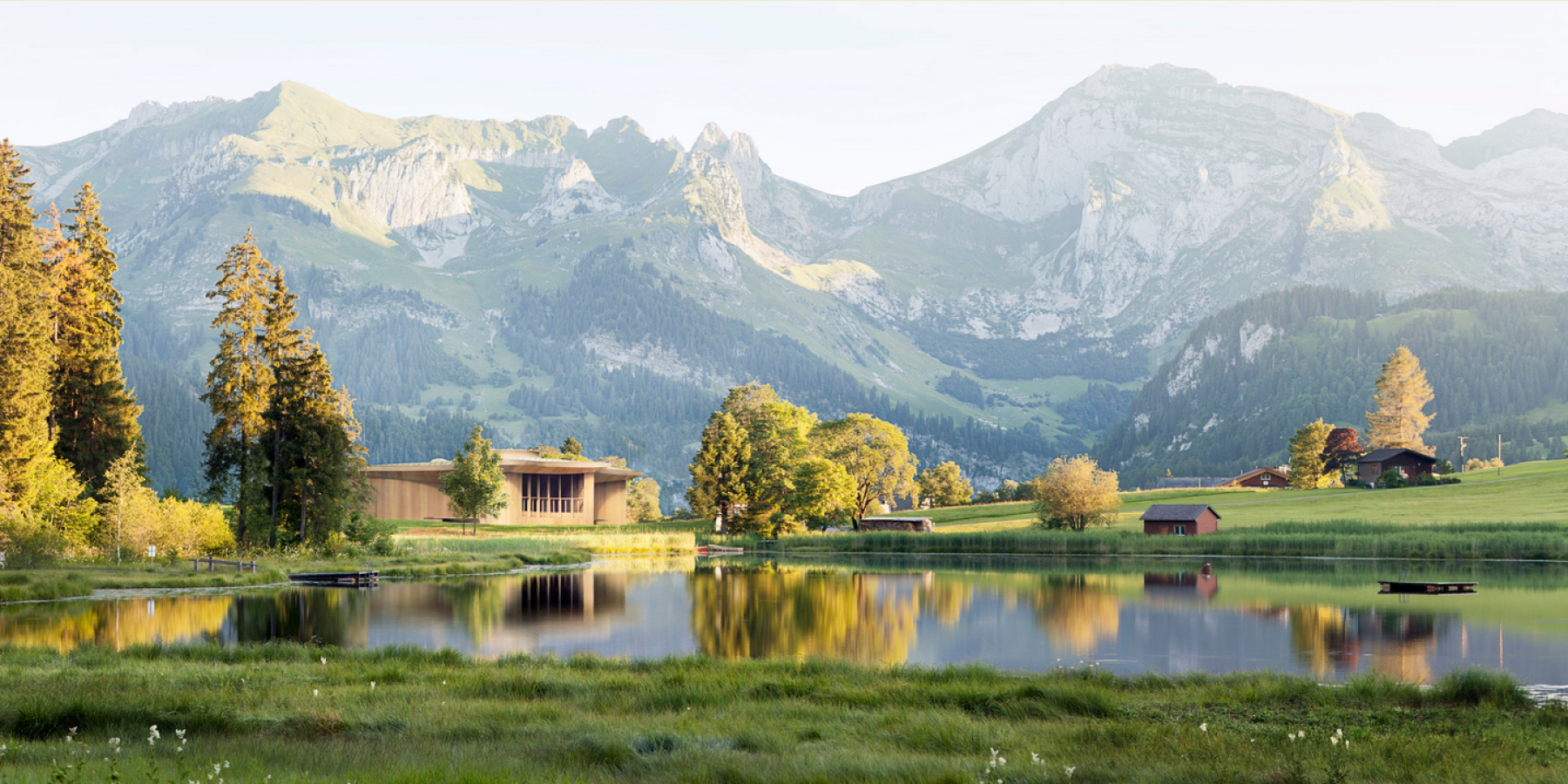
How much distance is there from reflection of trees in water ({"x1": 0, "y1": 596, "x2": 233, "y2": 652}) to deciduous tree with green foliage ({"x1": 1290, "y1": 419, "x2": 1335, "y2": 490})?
116 meters

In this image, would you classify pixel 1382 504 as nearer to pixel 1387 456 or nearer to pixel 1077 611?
pixel 1387 456

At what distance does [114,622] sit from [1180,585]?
45.5 metres

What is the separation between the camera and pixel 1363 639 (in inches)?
1282

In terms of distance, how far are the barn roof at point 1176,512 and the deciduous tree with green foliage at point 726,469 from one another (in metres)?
34.4

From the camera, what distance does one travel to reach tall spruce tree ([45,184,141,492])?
53.3m

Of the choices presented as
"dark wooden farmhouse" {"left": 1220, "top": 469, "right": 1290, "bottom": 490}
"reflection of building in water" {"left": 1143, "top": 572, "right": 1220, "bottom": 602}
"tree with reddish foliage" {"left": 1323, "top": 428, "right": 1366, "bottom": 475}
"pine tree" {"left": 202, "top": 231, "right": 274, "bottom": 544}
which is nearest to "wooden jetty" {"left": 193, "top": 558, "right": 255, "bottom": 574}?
"pine tree" {"left": 202, "top": 231, "right": 274, "bottom": 544}

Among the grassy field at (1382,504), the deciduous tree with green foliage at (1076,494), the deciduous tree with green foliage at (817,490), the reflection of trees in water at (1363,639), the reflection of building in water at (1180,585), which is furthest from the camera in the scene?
the deciduous tree with green foliage at (817,490)

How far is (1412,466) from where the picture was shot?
115 metres

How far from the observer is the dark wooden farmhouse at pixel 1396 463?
4469 inches

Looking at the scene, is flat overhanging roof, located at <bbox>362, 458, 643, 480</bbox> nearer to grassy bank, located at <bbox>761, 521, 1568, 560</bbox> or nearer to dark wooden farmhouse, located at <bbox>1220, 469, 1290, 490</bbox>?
grassy bank, located at <bbox>761, 521, 1568, 560</bbox>

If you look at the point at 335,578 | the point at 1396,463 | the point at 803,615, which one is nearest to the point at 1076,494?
the point at 1396,463

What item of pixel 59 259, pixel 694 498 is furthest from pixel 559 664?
pixel 694 498

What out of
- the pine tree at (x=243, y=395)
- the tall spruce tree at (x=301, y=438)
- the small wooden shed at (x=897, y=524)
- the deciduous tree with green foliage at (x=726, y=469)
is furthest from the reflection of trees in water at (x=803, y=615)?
the small wooden shed at (x=897, y=524)

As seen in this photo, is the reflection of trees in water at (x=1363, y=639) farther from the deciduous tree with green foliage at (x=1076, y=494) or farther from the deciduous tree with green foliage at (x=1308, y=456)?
the deciduous tree with green foliage at (x=1308, y=456)
